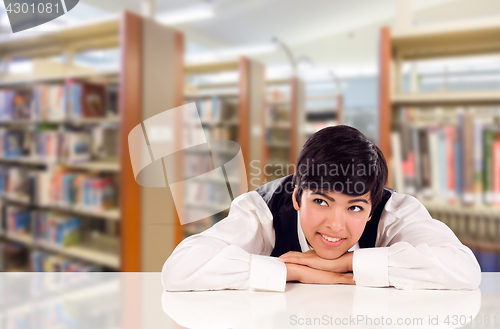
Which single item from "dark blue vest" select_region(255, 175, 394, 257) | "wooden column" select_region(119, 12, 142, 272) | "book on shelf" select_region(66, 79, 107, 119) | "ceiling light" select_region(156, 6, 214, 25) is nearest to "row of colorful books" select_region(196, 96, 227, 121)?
"ceiling light" select_region(156, 6, 214, 25)

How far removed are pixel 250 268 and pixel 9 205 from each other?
118 inches

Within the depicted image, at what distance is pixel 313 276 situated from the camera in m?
0.69

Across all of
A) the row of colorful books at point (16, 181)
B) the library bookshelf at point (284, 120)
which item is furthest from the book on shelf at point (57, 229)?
the library bookshelf at point (284, 120)

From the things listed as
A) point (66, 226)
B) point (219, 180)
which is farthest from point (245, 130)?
point (66, 226)

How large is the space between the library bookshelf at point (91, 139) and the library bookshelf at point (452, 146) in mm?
1309

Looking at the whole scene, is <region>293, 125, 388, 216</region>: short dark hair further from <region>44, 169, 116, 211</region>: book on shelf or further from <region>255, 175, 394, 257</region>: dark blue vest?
<region>44, 169, 116, 211</region>: book on shelf

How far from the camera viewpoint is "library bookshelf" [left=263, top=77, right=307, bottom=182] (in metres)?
3.70

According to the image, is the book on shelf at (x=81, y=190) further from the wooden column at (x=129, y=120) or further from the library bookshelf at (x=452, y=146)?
the library bookshelf at (x=452, y=146)

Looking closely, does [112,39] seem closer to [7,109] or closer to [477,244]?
[7,109]

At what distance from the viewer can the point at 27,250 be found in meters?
2.89

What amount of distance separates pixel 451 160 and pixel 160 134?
5.06ft

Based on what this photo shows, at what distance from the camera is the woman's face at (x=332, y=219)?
26.4 inches

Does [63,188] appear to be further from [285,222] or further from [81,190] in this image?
[285,222]

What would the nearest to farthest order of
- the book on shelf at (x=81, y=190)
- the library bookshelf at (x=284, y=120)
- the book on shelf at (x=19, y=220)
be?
the book on shelf at (x=81, y=190) → the book on shelf at (x=19, y=220) → the library bookshelf at (x=284, y=120)
